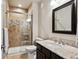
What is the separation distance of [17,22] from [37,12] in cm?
141

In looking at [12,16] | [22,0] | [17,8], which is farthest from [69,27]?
[17,8]

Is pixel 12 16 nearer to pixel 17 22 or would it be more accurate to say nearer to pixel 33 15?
pixel 17 22

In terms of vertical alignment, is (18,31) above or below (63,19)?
below

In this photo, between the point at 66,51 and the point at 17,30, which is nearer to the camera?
the point at 66,51

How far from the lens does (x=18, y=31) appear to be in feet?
16.6

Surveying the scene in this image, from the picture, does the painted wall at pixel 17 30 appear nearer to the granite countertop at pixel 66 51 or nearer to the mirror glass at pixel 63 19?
the mirror glass at pixel 63 19

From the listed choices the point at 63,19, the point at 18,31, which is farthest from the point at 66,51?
the point at 18,31

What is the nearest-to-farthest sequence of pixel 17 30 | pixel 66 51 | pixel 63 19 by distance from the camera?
pixel 66 51 → pixel 63 19 → pixel 17 30

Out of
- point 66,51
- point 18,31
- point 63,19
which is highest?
point 63,19

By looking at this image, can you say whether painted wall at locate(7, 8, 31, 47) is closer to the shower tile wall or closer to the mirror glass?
the shower tile wall

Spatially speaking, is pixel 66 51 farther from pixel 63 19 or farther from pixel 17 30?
pixel 17 30

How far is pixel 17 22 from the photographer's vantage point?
4988 mm

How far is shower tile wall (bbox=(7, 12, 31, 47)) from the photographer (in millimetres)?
4922

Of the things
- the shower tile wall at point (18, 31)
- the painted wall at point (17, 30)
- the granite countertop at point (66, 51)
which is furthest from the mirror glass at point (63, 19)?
the painted wall at point (17, 30)
